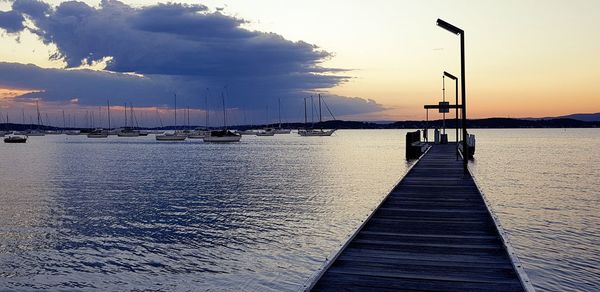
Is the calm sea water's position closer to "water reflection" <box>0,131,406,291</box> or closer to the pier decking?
"water reflection" <box>0,131,406,291</box>

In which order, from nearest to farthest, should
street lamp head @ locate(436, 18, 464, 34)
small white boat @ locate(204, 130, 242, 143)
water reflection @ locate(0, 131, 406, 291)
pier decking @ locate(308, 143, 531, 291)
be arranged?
1. pier decking @ locate(308, 143, 531, 291)
2. water reflection @ locate(0, 131, 406, 291)
3. street lamp head @ locate(436, 18, 464, 34)
4. small white boat @ locate(204, 130, 242, 143)

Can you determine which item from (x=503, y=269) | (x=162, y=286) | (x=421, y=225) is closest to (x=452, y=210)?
(x=421, y=225)

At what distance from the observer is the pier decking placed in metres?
7.55

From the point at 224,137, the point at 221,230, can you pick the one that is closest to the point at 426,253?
the point at 221,230

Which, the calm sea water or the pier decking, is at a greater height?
the pier decking

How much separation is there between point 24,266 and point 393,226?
1035 cm

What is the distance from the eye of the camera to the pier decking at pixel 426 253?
297 inches

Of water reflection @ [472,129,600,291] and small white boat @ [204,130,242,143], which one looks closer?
water reflection @ [472,129,600,291]

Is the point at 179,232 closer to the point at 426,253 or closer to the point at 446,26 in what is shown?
the point at 426,253

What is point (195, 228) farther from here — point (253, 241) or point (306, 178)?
→ point (306, 178)

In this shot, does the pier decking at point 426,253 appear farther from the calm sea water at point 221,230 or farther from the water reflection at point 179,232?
the water reflection at point 179,232

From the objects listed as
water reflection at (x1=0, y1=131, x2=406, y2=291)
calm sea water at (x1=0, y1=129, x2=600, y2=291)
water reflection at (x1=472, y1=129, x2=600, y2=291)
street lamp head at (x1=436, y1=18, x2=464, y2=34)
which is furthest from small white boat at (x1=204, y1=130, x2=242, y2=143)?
street lamp head at (x1=436, y1=18, x2=464, y2=34)

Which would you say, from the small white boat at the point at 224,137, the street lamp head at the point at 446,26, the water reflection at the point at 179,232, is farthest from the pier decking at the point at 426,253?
the small white boat at the point at 224,137

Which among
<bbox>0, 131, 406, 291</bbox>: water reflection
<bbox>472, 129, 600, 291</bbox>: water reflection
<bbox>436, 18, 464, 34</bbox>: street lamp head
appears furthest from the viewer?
<bbox>436, 18, 464, 34</bbox>: street lamp head
